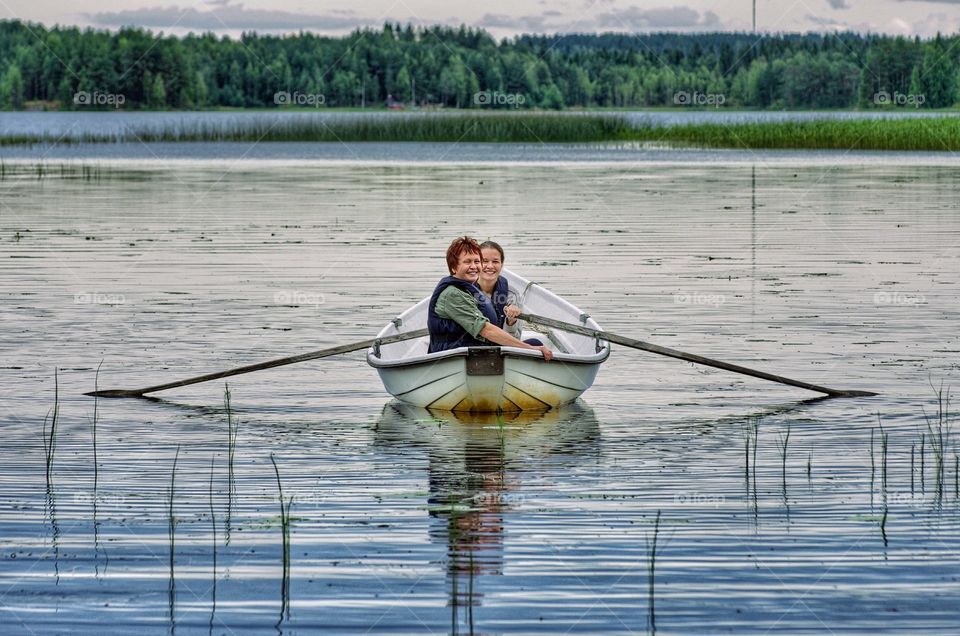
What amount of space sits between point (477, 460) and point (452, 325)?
2.00 m

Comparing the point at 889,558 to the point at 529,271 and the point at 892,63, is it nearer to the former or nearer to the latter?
the point at 529,271

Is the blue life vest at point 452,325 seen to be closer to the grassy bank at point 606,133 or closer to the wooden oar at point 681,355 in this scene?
the wooden oar at point 681,355

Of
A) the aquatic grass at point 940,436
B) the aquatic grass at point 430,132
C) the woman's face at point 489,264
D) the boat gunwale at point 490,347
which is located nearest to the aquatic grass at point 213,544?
the boat gunwale at point 490,347

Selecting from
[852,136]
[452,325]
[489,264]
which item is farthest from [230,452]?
[852,136]

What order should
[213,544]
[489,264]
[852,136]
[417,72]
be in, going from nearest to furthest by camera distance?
[213,544] < [489,264] < [852,136] < [417,72]

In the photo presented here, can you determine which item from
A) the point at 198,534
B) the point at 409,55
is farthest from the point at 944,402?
the point at 409,55

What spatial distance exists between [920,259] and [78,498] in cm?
1715

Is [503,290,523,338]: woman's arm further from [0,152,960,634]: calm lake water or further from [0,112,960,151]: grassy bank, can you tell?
[0,112,960,151]: grassy bank

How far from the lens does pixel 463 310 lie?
38.8 feet

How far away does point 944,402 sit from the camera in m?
12.2

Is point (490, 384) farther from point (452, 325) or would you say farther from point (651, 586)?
point (651, 586)

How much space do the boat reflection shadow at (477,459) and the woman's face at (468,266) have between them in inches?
41.5

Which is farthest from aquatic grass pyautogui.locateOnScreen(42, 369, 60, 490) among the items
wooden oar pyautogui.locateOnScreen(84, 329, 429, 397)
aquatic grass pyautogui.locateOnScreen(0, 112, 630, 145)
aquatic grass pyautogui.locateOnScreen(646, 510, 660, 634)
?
aquatic grass pyautogui.locateOnScreen(0, 112, 630, 145)

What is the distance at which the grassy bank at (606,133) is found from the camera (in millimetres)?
61875
